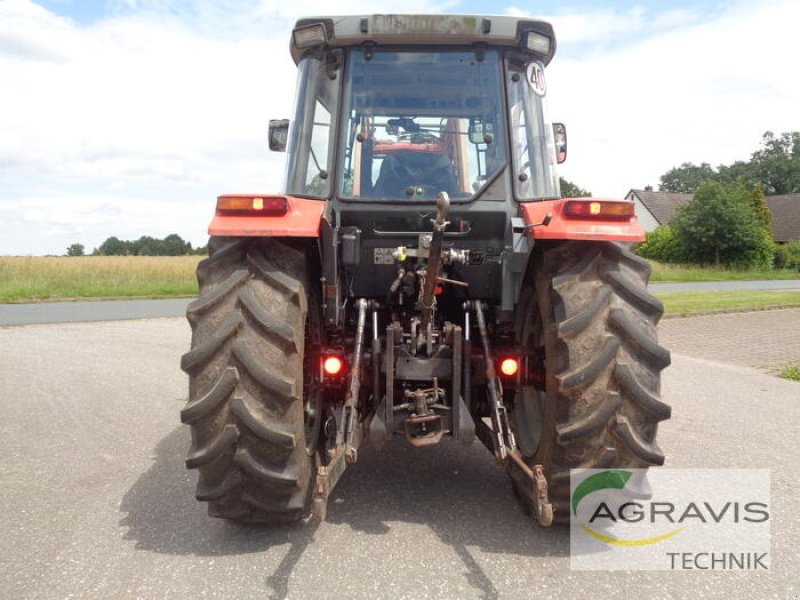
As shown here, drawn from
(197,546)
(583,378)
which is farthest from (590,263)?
(197,546)

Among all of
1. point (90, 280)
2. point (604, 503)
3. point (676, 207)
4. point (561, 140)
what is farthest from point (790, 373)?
point (676, 207)

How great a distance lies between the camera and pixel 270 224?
3.07m

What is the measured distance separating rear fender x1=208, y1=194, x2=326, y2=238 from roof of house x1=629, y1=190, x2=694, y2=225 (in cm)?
5873

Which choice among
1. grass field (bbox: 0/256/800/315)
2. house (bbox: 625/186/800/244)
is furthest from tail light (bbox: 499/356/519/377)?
house (bbox: 625/186/800/244)

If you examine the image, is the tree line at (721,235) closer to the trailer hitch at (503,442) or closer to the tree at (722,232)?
the tree at (722,232)

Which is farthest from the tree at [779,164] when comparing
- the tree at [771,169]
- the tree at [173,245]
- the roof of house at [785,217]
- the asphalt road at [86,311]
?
the asphalt road at [86,311]

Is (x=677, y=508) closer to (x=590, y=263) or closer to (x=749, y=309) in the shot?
(x=590, y=263)

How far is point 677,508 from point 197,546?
2.42 m

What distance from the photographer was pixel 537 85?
3.99m

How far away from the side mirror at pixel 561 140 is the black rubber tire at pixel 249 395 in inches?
92.5

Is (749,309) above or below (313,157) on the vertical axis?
below

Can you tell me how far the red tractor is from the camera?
2.92 metres

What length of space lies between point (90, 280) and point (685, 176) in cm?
9147
